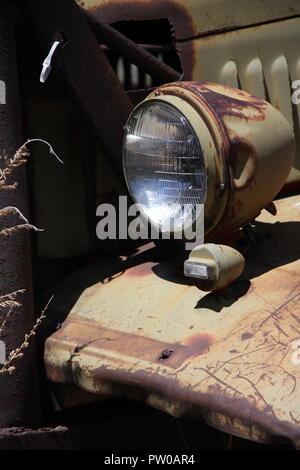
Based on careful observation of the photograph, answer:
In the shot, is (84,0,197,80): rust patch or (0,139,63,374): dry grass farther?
(84,0,197,80): rust patch

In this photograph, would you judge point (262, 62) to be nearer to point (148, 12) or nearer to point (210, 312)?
point (148, 12)

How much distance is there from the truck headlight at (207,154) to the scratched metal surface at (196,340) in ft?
0.55

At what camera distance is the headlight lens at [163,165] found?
1795 mm

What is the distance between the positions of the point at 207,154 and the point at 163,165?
0.14 metres

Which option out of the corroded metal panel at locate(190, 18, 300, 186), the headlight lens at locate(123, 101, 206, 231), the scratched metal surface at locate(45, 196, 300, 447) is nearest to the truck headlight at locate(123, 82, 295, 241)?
the headlight lens at locate(123, 101, 206, 231)

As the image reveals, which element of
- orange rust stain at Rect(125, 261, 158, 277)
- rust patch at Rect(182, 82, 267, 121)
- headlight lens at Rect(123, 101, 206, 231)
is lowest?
orange rust stain at Rect(125, 261, 158, 277)

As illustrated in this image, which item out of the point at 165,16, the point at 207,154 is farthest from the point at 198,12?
the point at 207,154

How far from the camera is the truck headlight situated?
1.76m

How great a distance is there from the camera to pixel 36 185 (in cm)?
219

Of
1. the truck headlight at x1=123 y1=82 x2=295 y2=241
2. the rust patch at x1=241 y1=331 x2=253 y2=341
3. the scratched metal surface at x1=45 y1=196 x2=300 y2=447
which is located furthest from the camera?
the truck headlight at x1=123 y1=82 x2=295 y2=241

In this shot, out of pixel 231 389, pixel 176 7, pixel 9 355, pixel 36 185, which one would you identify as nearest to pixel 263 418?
pixel 231 389

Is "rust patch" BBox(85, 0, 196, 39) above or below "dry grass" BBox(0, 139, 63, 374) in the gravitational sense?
above

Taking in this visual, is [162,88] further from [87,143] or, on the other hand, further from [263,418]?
[263,418]

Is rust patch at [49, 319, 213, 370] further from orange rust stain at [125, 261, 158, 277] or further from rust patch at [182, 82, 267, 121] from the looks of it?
rust patch at [182, 82, 267, 121]
